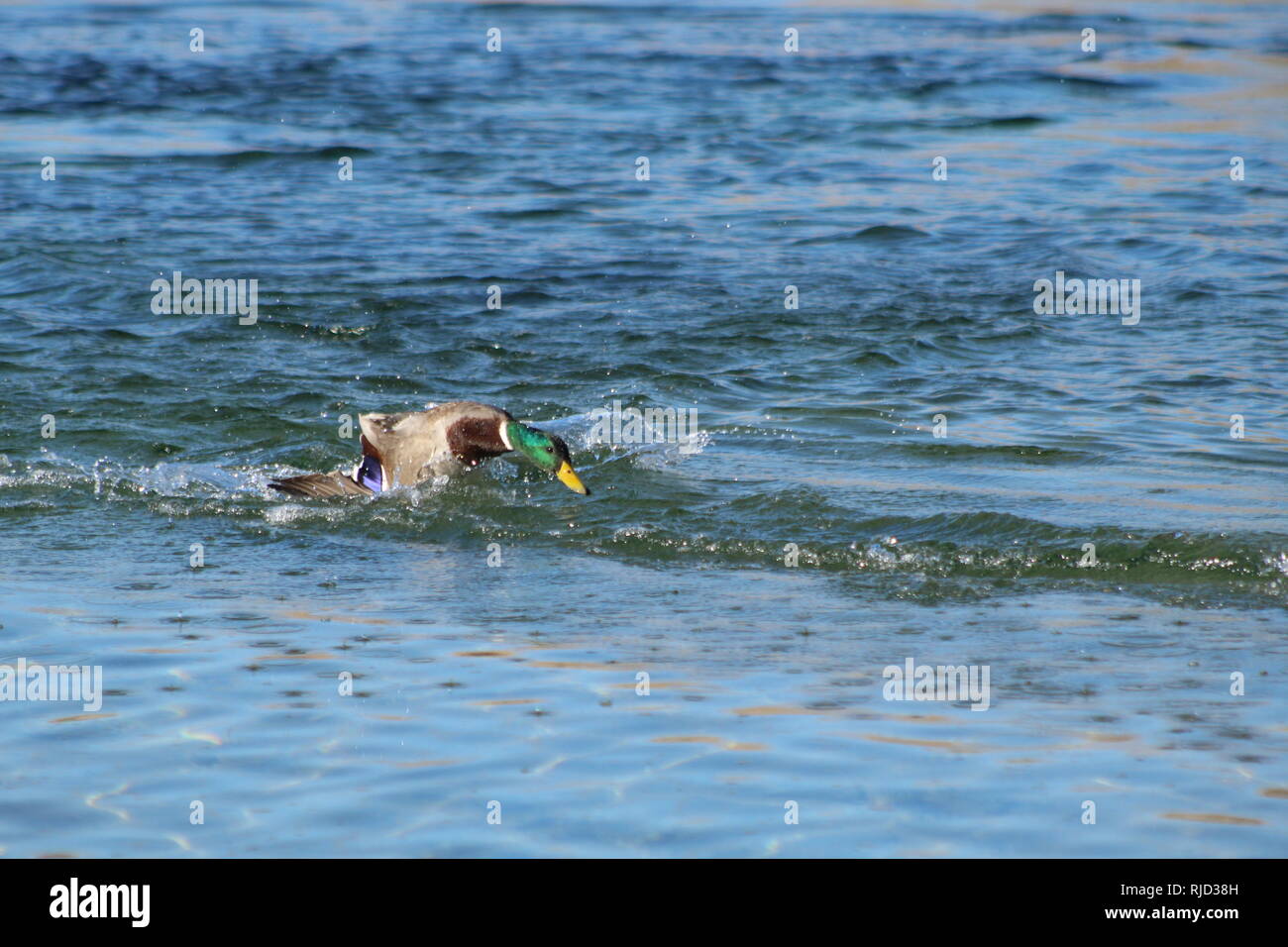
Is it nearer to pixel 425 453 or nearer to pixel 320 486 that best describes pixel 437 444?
pixel 425 453

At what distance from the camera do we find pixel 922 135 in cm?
2086

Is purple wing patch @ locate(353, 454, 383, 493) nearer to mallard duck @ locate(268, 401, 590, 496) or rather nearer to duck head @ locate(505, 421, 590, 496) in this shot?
mallard duck @ locate(268, 401, 590, 496)

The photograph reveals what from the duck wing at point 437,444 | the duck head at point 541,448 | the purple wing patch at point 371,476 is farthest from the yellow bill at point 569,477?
the purple wing patch at point 371,476

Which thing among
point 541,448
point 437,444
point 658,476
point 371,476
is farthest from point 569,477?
point 371,476

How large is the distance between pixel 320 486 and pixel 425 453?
0.56m

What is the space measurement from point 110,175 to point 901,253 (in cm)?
844

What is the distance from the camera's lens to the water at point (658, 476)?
535 cm

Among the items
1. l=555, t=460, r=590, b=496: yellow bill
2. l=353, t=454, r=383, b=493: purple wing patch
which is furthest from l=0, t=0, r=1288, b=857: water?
l=555, t=460, r=590, b=496: yellow bill

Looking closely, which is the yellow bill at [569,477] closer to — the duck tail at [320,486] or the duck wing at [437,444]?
the duck wing at [437,444]

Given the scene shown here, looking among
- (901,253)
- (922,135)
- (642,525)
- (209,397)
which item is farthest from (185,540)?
(922,135)

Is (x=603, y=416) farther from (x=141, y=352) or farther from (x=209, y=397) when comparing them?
(x=141, y=352)

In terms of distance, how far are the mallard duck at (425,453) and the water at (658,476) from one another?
4.8 inches

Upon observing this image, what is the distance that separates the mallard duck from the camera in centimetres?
918

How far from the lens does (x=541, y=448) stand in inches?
355
